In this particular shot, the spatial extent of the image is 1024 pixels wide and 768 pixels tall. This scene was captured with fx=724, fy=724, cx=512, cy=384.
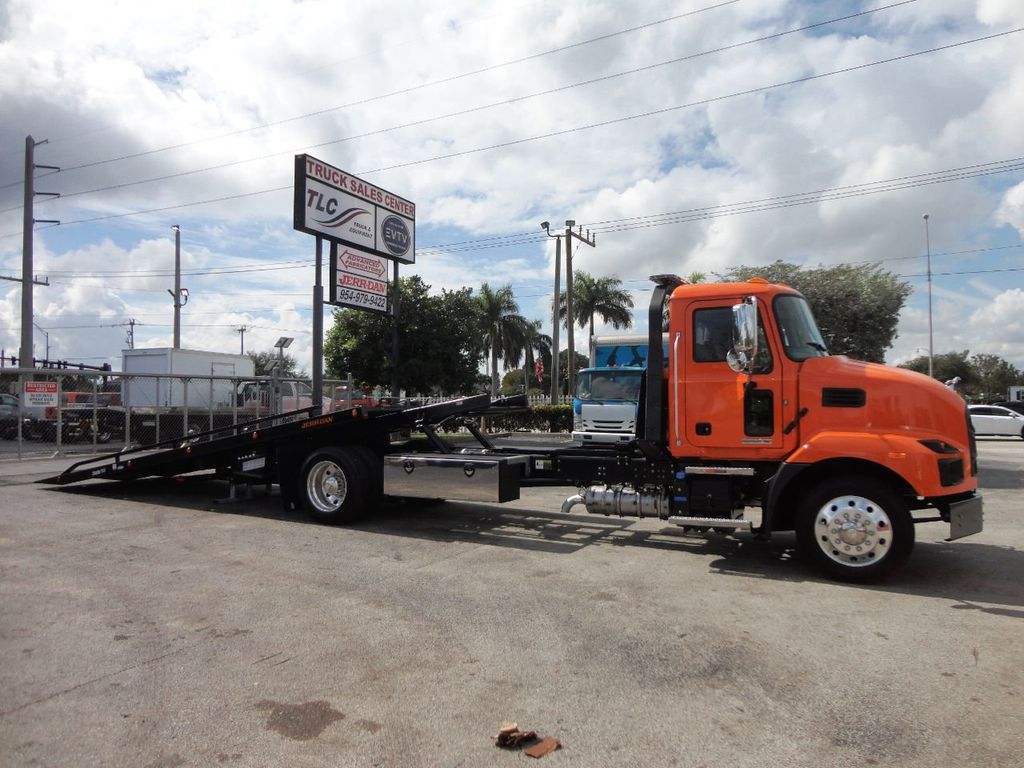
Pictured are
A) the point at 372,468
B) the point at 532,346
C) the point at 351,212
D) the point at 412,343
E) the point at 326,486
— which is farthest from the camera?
the point at 532,346

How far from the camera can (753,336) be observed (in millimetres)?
6043

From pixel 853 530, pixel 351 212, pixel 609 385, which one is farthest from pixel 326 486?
pixel 609 385

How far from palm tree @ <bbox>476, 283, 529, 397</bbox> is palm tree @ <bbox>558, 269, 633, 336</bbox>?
25.9ft

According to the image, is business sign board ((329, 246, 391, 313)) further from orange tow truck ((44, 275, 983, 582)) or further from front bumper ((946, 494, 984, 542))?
front bumper ((946, 494, 984, 542))

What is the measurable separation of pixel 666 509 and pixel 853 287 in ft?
53.9

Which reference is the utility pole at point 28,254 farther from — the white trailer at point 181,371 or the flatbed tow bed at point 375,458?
the flatbed tow bed at point 375,458

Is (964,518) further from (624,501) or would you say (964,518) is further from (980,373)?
(980,373)

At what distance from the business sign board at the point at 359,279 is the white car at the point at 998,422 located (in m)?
23.7

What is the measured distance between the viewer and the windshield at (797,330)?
658 centimetres

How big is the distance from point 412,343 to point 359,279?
7705mm

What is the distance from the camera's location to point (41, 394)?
14867 millimetres

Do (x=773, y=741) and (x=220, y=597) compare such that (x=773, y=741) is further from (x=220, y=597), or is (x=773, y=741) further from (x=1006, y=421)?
(x=1006, y=421)

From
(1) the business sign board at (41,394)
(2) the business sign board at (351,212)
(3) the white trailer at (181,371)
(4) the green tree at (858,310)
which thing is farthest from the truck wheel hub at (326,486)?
(4) the green tree at (858,310)

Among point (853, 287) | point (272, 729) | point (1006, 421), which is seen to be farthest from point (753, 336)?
point (1006, 421)
